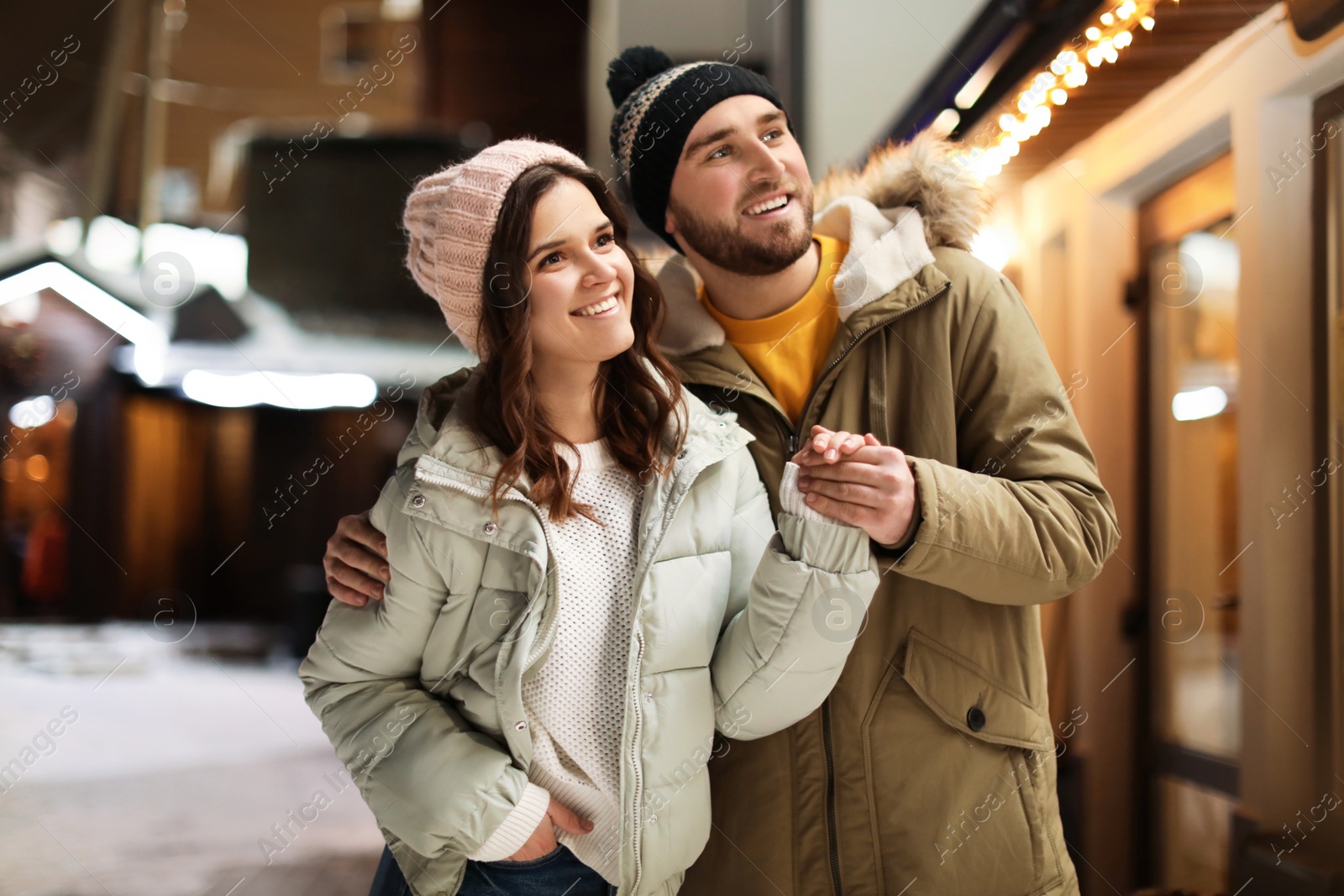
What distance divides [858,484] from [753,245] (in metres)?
0.42

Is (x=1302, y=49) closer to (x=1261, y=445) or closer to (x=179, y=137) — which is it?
(x=1261, y=445)

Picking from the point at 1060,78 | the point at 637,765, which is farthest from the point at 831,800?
the point at 1060,78

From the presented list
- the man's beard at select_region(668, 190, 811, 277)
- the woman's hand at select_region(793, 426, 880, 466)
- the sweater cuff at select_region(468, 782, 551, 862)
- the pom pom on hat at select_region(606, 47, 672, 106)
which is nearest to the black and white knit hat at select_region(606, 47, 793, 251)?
the pom pom on hat at select_region(606, 47, 672, 106)

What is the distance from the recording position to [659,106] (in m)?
1.20

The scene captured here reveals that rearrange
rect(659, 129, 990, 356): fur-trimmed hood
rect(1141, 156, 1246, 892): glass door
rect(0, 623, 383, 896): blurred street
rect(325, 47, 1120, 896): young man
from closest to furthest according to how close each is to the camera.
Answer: rect(325, 47, 1120, 896): young man, rect(659, 129, 990, 356): fur-trimmed hood, rect(1141, 156, 1246, 892): glass door, rect(0, 623, 383, 896): blurred street

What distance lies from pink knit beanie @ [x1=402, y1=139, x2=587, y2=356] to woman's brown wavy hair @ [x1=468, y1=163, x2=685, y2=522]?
0.01 m

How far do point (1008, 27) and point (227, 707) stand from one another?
3.12 meters

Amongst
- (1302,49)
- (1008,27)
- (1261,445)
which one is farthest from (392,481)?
(1302,49)

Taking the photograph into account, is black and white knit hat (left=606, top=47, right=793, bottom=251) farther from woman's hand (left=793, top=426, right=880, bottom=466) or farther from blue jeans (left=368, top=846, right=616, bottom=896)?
blue jeans (left=368, top=846, right=616, bottom=896)

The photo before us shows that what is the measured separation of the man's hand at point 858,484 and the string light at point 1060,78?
76 centimetres

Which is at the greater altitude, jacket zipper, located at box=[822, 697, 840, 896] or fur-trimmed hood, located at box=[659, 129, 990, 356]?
fur-trimmed hood, located at box=[659, 129, 990, 356]

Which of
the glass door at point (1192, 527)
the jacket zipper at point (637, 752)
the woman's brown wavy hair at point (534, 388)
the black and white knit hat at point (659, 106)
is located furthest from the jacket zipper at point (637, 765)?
the glass door at point (1192, 527)

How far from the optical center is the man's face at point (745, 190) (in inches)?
44.7

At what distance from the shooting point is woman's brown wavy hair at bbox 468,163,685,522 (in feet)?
3.10
